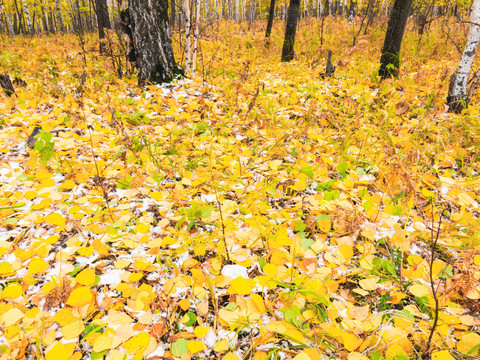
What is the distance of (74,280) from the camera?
1248mm

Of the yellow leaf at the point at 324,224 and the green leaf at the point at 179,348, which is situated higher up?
the yellow leaf at the point at 324,224

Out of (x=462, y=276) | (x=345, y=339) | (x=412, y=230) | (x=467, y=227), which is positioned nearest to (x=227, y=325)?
(x=345, y=339)

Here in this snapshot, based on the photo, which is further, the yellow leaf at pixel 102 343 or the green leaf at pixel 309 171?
the green leaf at pixel 309 171

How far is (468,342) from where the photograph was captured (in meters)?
0.98

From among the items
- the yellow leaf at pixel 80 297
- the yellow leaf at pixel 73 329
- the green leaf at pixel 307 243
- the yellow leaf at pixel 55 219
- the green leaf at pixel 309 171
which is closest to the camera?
the yellow leaf at pixel 73 329

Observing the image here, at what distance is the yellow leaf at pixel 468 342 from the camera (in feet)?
3.18

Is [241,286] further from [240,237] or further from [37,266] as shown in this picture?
[37,266]

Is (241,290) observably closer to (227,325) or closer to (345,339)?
(227,325)

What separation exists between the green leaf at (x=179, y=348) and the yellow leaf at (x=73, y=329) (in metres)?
0.38

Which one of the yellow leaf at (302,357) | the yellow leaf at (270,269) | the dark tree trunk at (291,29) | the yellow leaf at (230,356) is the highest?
the dark tree trunk at (291,29)

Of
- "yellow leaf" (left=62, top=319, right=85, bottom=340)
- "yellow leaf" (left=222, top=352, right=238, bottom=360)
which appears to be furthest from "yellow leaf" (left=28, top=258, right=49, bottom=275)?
"yellow leaf" (left=222, top=352, right=238, bottom=360)

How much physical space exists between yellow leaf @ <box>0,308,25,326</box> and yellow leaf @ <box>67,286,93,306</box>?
18 cm

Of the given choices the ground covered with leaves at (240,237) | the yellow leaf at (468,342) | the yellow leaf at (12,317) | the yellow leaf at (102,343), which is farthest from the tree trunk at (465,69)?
the yellow leaf at (12,317)

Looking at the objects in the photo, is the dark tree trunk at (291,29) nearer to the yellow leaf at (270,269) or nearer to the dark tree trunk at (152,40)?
the dark tree trunk at (152,40)
